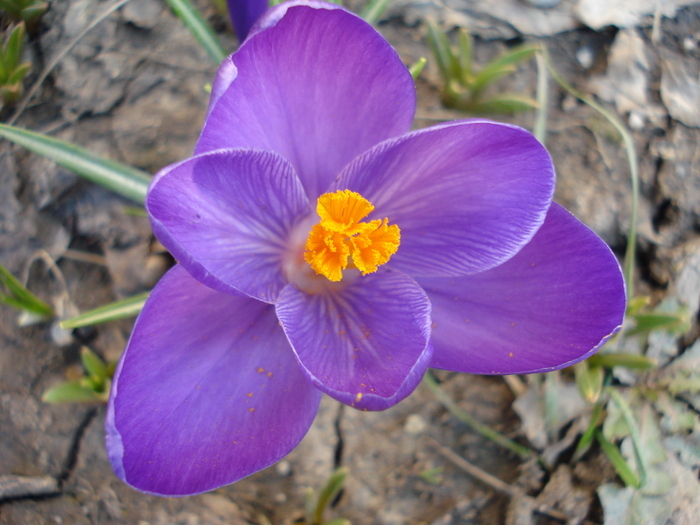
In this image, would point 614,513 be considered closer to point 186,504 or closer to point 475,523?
point 475,523

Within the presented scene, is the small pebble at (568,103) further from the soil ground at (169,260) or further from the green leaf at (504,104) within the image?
the green leaf at (504,104)

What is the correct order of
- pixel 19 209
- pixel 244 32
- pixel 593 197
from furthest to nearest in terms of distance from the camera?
pixel 593 197, pixel 19 209, pixel 244 32

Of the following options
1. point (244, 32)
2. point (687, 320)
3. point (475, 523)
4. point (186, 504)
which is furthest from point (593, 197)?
point (186, 504)

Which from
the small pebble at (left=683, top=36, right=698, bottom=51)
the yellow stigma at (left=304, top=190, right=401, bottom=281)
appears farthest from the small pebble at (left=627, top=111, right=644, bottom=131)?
the yellow stigma at (left=304, top=190, right=401, bottom=281)

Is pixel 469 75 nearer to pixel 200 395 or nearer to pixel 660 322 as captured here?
pixel 660 322

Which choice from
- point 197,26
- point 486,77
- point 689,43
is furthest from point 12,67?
point 689,43

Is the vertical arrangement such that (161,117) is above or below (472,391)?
above

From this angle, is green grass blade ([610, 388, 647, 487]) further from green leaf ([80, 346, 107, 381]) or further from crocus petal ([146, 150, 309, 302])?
green leaf ([80, 346, 107, 381])
